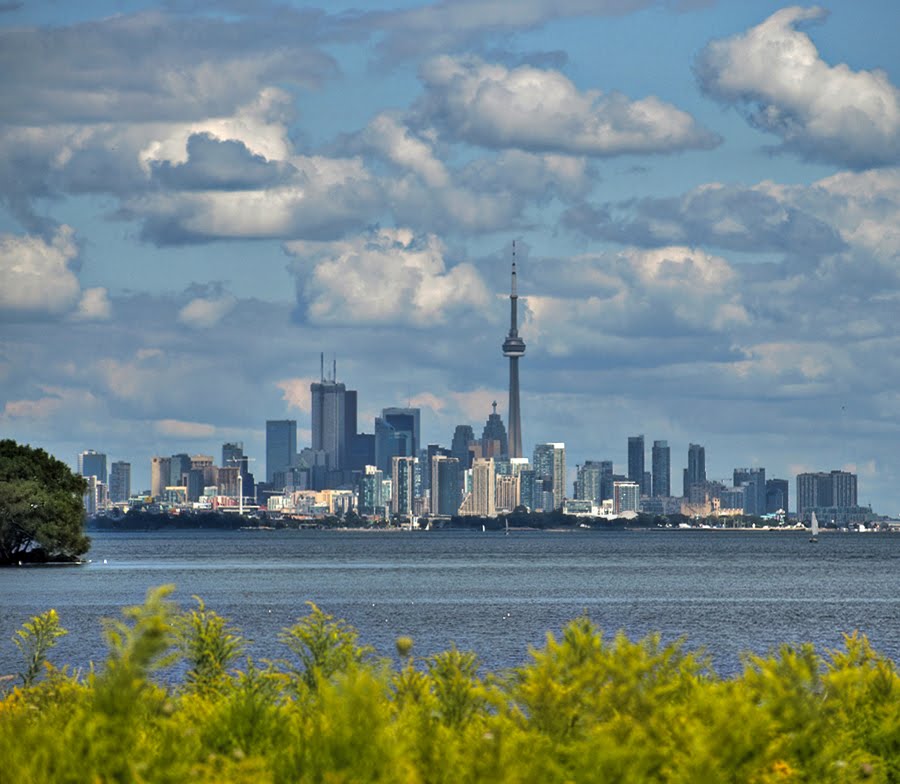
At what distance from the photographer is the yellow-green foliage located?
Result: 18062 millimetres

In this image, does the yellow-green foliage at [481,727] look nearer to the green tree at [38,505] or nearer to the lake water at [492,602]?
the lake water at [492,602]

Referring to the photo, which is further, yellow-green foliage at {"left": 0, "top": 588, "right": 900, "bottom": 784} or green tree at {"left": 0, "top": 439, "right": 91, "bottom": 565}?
green tree at {"left": 0, "top": 439, "right": 91, "bottom": 565}

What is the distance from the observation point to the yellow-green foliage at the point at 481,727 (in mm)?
18062

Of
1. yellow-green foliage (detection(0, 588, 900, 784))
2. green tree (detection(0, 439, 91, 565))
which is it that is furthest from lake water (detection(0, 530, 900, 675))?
yellow-green foliage (detection(0, 588, 900, 784))

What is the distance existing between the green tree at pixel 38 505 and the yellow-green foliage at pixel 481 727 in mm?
126838

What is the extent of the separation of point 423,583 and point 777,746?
13436cm

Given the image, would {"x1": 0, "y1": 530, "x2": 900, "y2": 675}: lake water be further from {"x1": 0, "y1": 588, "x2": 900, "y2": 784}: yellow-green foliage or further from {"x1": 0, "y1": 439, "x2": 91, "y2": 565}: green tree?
{"x1": 0, "y1": 588, "x2": 900, "y2": 784}: yellow-green foliage

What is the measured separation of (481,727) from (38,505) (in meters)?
134

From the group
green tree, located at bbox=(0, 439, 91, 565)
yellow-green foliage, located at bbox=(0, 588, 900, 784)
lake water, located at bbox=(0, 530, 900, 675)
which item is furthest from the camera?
green tree, located at bbox=(0, 439, 91, 565)

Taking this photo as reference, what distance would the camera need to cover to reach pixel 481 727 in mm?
21859

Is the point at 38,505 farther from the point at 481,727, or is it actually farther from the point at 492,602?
the point at 481,727

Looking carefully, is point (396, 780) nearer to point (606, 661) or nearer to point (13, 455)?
point (606, 661)

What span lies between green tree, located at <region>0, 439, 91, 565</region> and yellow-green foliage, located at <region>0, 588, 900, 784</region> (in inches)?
4994

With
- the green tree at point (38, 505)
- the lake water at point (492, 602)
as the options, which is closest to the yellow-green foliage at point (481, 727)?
the lake water at point (492, 602)
